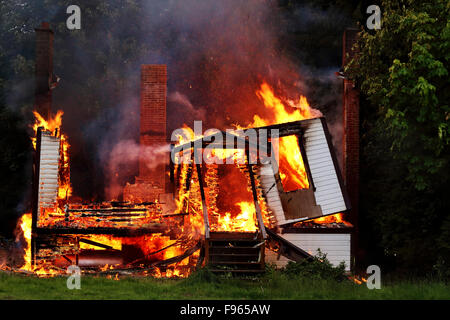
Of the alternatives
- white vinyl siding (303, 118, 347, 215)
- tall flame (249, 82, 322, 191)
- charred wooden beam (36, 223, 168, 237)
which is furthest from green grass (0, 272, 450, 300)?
tall flame (249, 82, 322, 191)

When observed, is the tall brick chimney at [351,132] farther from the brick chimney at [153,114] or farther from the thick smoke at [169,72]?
the brick chimney at [153,114]

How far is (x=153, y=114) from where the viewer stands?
19625 mm

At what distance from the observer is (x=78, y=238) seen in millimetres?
15250

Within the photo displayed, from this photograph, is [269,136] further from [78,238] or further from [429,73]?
[78,238]

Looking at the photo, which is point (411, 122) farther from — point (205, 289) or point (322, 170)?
→ point (205, 289)

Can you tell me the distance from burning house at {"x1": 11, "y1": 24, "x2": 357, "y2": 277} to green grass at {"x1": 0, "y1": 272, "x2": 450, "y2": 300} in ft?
4.72

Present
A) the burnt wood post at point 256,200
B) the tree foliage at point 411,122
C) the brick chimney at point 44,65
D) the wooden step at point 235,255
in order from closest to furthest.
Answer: the tree foliage at point 411,122, the wooden step at point 235,255, the burnt wood post at point 256,200, the brick chimney at point 44,65

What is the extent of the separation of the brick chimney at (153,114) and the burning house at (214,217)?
2520 millimetres

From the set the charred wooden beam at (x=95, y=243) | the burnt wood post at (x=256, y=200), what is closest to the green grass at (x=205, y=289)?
the burnt wood post at (x=256, y=200)

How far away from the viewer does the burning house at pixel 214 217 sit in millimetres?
14258
